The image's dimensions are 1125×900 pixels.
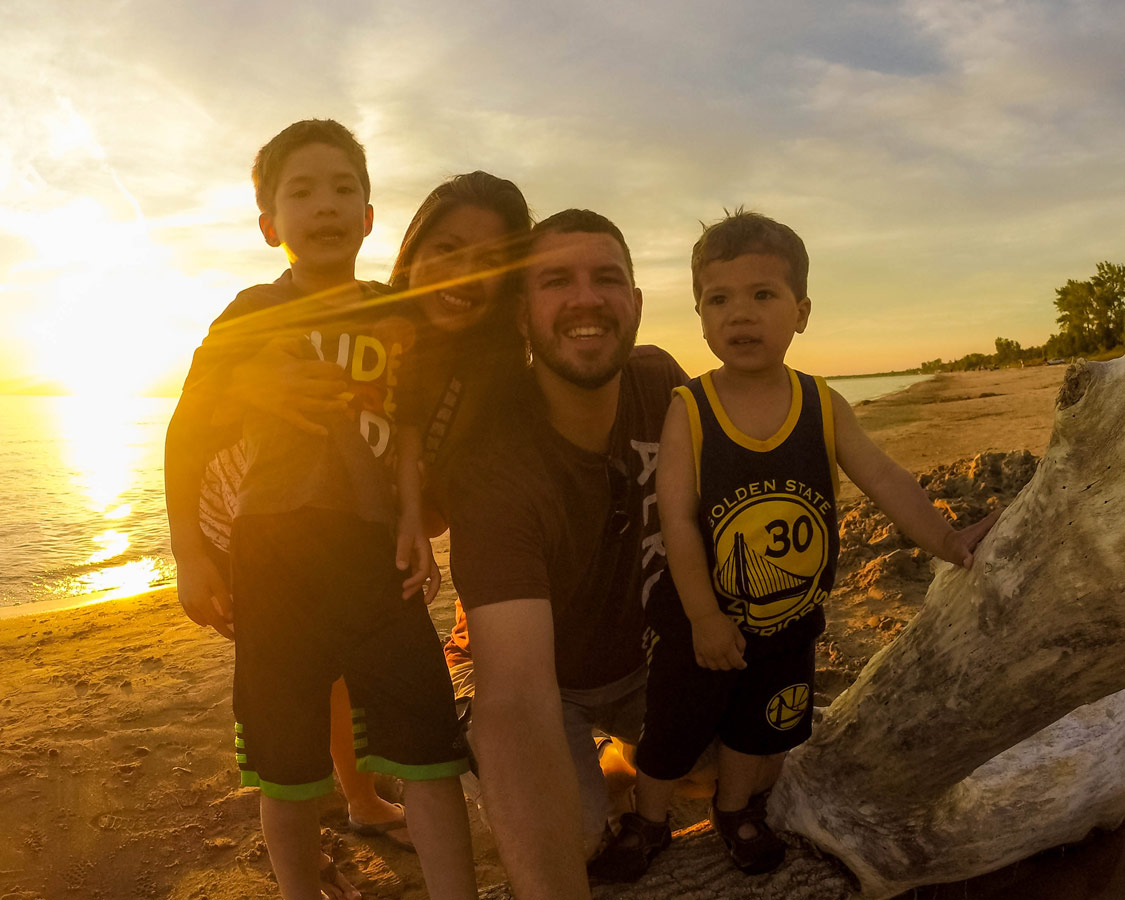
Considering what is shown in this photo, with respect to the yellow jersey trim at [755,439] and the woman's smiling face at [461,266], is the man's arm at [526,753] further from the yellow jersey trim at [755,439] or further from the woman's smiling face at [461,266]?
the woman's smiling face at [461,266]

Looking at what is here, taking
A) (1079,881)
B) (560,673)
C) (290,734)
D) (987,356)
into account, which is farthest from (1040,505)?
(987,356)

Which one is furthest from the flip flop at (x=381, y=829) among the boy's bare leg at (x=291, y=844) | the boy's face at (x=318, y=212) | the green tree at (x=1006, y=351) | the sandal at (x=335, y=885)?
the green tree at (x=1006, y=351)

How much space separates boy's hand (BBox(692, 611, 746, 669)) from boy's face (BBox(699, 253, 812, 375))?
2.80 feet

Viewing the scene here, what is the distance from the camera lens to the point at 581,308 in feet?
8.32

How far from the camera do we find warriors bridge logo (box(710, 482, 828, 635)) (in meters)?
2.17

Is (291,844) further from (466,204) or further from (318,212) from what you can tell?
(466,204)

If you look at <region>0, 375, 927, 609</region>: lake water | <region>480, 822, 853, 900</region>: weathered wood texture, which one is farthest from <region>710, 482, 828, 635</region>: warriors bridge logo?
<region>0, 375, 927, 609</region>: lake water

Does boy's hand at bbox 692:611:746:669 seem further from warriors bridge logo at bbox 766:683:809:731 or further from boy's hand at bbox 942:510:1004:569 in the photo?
boy's hand at bbox 942:510:1004:569

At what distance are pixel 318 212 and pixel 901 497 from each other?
94.1 inches

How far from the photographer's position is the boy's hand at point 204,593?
248 centimetres

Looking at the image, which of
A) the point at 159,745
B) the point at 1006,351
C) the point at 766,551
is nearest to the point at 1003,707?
the point at 766,551

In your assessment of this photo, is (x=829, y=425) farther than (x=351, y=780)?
No

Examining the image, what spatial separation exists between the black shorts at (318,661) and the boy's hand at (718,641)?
88 cm

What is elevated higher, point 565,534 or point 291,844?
point 565,534
